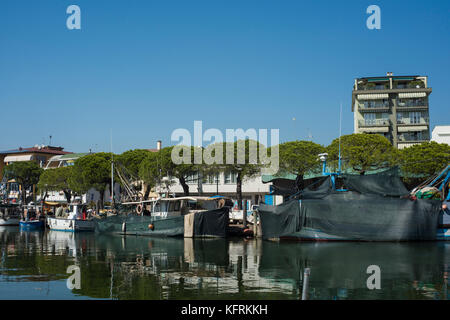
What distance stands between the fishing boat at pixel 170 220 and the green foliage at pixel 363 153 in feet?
54.7

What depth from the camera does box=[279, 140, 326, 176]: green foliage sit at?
5494 cm

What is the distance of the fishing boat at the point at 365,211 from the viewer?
112 feet

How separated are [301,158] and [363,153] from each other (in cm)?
692

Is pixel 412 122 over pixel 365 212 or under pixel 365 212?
over

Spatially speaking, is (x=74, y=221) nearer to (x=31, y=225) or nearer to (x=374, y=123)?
(x=31, y=225)

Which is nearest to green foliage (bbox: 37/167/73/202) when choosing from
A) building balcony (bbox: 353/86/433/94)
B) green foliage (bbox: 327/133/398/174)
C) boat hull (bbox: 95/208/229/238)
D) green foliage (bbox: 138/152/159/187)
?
green foliage (bbox: 138/152/159/187)

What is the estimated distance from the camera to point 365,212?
34188 mm

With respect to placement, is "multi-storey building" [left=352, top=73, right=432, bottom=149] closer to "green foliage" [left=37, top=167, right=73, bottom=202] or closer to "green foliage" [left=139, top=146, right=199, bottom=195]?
Result: "green foliage" [left=139, top=146, right=199, bottom=195]

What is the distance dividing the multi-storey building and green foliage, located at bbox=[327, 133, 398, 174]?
31.3 metres

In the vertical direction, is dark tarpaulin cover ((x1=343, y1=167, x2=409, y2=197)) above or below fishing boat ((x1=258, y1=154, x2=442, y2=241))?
above
